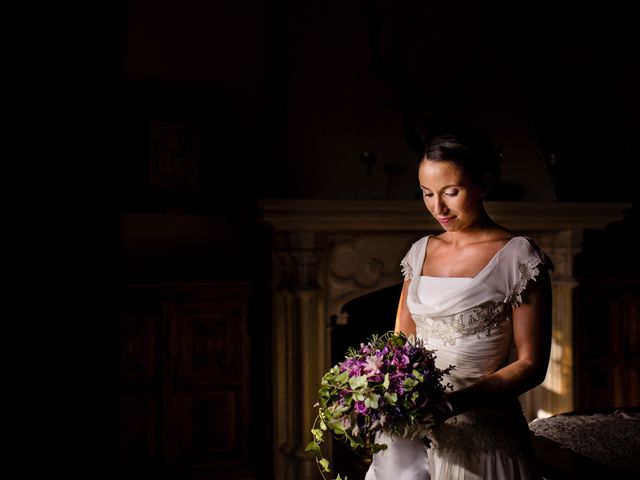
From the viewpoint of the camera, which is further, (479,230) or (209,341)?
(209,341)

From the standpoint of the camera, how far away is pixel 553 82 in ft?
15.8

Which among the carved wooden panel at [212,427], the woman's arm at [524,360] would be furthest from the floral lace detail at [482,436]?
the carved wooden panel at [212,427]

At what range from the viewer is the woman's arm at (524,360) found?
1338 millimetres

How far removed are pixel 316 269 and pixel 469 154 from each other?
2.12m

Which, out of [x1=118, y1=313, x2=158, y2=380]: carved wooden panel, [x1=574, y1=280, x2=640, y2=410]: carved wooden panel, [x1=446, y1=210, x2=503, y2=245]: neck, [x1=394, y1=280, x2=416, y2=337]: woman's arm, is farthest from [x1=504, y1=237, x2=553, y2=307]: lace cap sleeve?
[x1=574, y1=280, x2=640, y2=410]: carved wooden panel

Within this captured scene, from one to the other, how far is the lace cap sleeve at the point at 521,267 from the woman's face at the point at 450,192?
5.9 inches

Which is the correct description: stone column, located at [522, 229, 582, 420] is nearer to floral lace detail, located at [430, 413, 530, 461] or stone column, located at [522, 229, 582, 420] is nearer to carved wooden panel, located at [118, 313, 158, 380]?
carved wooden panel, located at [118, 313, 158, 380]

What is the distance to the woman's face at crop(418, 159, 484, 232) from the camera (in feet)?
4.79

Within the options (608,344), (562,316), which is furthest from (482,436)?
(608,344)

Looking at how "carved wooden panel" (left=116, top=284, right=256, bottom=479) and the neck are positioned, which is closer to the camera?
the neck

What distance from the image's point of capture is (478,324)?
1473 millimetres

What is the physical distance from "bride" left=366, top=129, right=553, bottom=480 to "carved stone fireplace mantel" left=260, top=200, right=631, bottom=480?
1.83m

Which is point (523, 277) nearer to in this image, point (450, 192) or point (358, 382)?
point (450, 192)

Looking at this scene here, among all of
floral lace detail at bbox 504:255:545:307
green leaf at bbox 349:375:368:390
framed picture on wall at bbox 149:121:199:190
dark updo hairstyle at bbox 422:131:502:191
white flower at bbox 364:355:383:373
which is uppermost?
framed picture on wall at bbox 149:121:199:190
